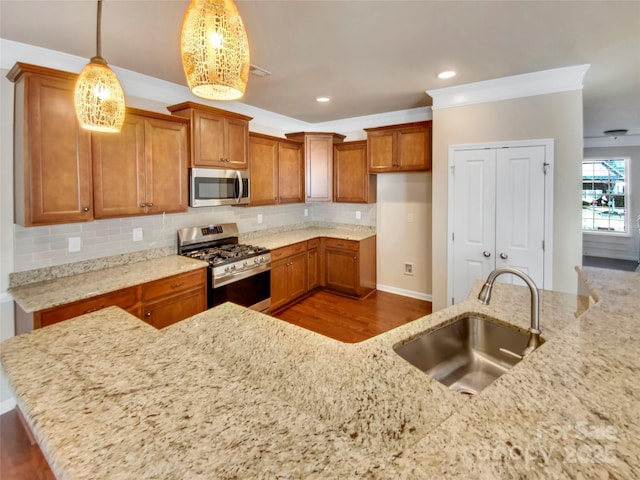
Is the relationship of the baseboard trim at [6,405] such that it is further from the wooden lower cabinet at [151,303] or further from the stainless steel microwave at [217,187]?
the stainless steel microwave at [217,187]

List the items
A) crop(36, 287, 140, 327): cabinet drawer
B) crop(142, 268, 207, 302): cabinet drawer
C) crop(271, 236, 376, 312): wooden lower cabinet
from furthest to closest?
crop(271, 236, 376, 312): wooden lower cabinet, crop(142, 268, 207, 302): cabinet drawer, crop(36, 287, 140, 327): cabinet drawer

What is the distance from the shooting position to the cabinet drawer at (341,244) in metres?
4.68

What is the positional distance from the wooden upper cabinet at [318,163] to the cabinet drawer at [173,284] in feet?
7.88

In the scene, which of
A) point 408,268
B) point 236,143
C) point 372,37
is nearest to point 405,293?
point 408,268

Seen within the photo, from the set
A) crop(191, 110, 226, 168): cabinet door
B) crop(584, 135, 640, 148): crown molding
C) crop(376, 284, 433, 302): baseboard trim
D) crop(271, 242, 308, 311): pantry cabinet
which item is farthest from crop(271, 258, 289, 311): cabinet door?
crop(584, 135, 640, 148): crown molding

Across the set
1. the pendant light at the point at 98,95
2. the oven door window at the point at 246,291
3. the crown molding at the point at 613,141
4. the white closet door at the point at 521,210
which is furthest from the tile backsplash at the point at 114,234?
the crown molding at the point at 613,141

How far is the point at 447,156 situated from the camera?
3730 millimetres

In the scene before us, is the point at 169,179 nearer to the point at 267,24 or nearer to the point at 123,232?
the point at 123,232

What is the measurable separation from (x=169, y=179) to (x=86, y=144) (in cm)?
73

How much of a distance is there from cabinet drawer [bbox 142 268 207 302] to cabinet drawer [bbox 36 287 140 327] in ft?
0.31

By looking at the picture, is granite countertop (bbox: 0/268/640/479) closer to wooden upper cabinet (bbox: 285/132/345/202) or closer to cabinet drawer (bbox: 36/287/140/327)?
cabinet drawer (bbox: 36/287/140/327)

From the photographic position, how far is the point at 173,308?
9.41ft

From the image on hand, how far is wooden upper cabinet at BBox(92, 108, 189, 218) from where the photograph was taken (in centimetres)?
263

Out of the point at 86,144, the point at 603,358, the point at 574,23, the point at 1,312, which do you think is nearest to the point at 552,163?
the point at 574,23
